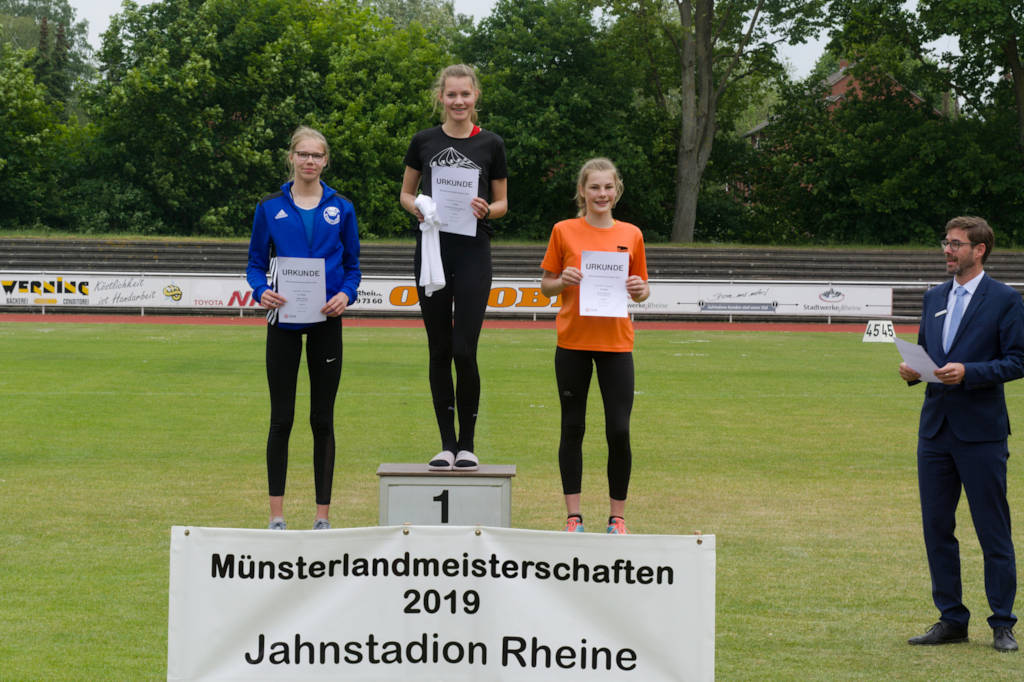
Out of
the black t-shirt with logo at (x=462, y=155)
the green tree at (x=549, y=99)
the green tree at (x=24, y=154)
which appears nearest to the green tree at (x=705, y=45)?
the green tree at (x=549, y=99)

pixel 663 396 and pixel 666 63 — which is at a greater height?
pixel 666 63

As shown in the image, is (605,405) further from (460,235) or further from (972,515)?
(972,515)

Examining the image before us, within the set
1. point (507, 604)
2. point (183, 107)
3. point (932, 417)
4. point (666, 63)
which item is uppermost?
point (666, 63)

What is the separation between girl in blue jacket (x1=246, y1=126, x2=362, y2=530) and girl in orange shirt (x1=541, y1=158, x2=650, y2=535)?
1029 mm

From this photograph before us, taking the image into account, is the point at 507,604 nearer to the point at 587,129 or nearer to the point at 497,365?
the point at 497,365

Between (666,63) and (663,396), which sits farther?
(666,63)

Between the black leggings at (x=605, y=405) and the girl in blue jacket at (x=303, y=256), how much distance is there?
1128 mm

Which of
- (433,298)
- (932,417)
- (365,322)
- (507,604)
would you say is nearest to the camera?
(507,604)

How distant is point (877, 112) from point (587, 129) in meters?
11.5

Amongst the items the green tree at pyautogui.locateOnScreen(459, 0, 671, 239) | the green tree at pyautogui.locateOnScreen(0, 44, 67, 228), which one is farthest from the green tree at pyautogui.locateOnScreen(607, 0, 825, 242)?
the green tree at pyautogui.locateOnScreen(0, 44, 67, 228)

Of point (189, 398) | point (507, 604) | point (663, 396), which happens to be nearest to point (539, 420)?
point (663, 396)

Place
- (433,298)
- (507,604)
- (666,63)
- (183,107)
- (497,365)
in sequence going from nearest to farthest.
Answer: (507,604) < (433,298) < (497,365) < (183,107) < (666,63)

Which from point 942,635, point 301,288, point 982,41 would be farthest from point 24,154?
point 942,635

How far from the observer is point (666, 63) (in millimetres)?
51625
